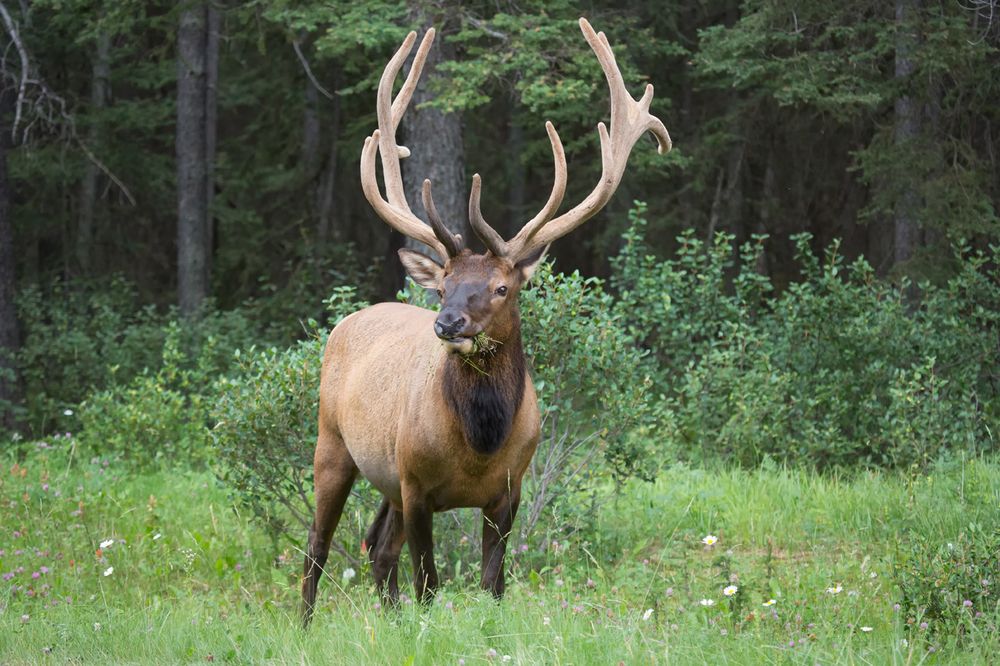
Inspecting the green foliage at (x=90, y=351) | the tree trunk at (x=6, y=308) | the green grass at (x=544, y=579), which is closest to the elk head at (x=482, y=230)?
the green grass at (x=544, y=579)

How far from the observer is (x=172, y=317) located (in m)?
19.2

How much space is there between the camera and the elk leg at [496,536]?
19.9ft

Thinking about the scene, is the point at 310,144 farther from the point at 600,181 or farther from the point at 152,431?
the point at 600,181

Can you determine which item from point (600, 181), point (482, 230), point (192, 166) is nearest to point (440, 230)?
point (482, 230)

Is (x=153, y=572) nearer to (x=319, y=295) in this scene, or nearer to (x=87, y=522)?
(x=87, y=522)

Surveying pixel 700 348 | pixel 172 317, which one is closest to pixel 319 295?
pixel 172 317

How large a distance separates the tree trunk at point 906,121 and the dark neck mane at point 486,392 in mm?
6819

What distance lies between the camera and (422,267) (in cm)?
643

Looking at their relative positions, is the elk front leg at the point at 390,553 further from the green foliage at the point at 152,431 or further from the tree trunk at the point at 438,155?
the tree trunk at the point at 438,155

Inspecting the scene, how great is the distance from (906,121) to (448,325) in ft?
28.0

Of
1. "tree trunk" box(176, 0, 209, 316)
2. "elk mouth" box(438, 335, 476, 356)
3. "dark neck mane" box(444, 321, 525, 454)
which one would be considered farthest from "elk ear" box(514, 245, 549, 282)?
"tree trunk" box(176, 0, 209, 316)

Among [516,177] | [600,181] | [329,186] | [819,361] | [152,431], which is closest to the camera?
[600,181]

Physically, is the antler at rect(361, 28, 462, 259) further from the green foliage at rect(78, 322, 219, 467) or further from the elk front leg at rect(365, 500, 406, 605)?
the green foliage at rect(78, 322, 219, 467)

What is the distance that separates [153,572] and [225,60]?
17.9 m
